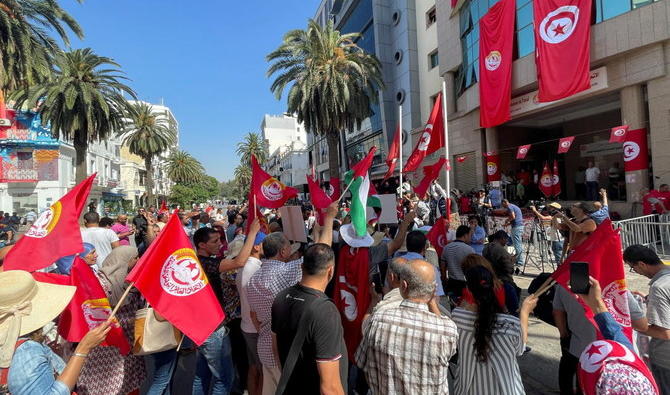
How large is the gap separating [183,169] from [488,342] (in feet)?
208

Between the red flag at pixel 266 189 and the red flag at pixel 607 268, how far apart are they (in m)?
3.84

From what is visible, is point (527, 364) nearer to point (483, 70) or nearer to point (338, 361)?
point (338, 361)

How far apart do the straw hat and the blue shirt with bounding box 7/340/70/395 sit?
55mm

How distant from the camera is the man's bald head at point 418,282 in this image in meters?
2.21

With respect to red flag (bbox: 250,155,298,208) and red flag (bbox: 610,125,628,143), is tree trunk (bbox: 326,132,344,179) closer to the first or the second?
red flag (bbox: 610,125,628,143)

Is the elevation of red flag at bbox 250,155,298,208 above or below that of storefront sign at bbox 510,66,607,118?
below

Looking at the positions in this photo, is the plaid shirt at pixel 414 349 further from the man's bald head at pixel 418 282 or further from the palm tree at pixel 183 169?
the palm tree at pixel 183 169

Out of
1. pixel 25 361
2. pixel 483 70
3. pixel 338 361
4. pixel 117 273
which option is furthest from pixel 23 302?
pixel 483 70

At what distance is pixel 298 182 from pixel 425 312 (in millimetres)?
59108

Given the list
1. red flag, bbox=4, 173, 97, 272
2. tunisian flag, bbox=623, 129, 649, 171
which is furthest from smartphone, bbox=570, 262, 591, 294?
tunisian flag, bbox=623, 129, 649, 171

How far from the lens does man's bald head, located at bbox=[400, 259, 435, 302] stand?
2205 mm

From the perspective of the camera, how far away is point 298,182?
6081 cm

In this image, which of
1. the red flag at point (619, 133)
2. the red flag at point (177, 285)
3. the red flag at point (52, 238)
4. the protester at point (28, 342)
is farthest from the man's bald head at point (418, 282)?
the red flag at point (619, 133)

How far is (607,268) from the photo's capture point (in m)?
2.63
